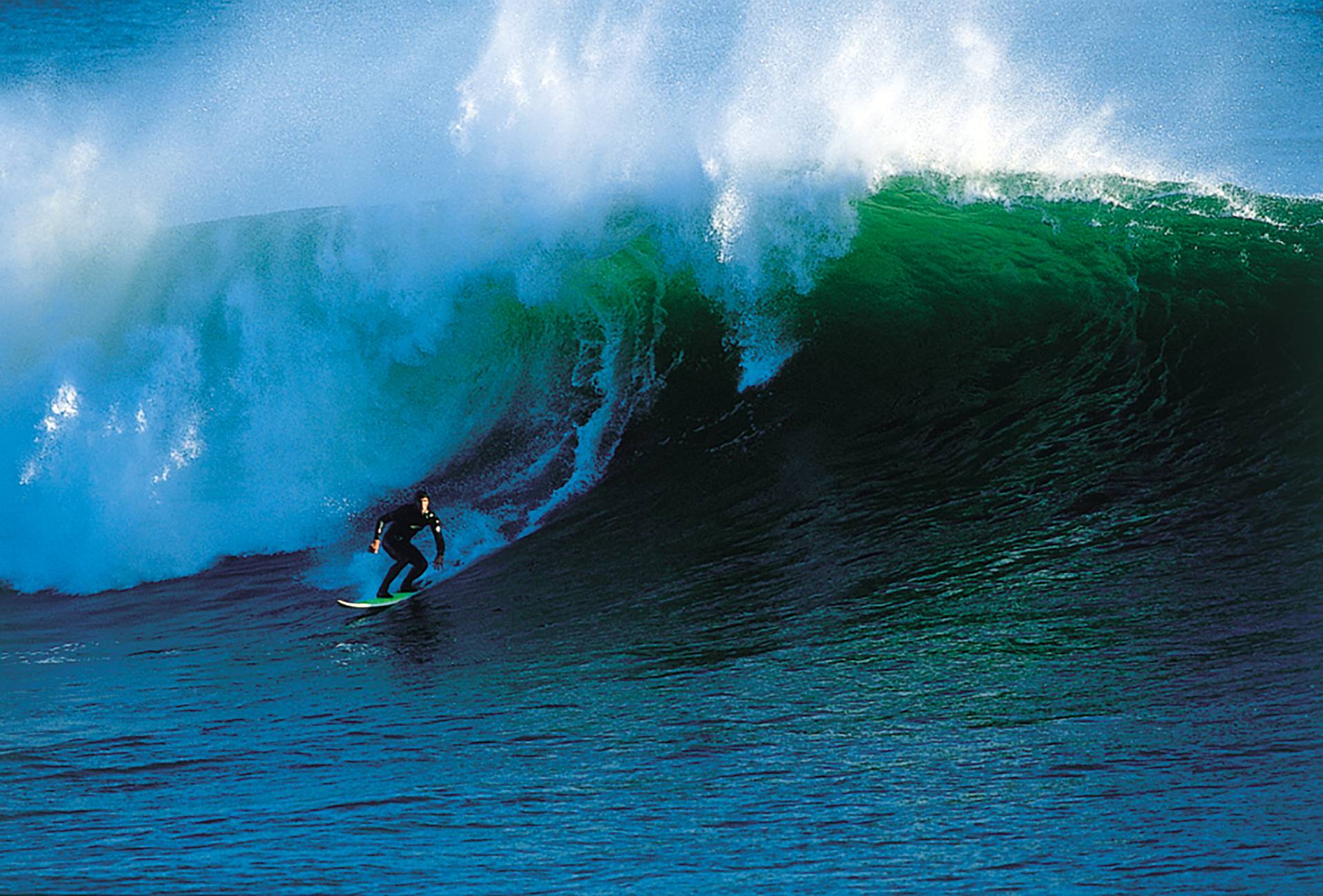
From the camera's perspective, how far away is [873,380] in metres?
11.0

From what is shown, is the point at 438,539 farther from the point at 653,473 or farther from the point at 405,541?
the point at 653,473

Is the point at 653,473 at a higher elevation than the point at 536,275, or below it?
below

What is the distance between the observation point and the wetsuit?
28.8 ft

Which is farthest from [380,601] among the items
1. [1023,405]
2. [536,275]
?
[1023,405]

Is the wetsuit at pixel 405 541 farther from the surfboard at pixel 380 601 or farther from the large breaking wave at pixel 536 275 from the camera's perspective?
the large breaking wave at pixel 536 275

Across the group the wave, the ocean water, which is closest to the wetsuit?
the ocean water

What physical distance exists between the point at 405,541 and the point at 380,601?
0.42m

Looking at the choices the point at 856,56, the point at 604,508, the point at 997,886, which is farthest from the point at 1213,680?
the point at 856,56

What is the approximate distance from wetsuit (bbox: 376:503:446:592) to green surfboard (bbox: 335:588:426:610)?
0.05m

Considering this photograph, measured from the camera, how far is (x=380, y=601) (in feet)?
28.9

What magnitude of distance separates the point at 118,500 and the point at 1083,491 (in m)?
7.28

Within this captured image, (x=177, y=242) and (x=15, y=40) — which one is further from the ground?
(x=15, y=40)

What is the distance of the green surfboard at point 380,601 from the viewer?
8.79 metres

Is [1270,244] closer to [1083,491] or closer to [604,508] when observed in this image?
[1083,491]
